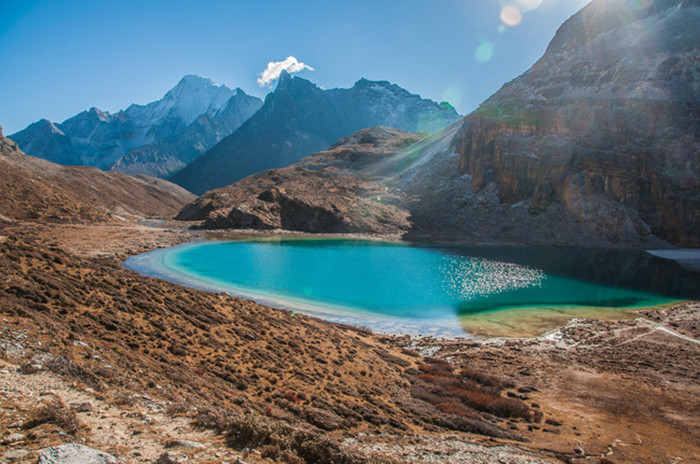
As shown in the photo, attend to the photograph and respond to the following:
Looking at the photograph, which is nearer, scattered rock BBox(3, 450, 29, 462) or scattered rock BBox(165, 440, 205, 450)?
scattered rock BBox(3, 450, 29, 462)

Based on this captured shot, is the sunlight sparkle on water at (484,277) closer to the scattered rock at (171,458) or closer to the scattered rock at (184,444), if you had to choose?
the scattered rock at (184,444)

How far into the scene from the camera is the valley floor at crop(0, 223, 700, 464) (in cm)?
602

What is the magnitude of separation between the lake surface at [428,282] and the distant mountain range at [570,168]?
16.5 metres

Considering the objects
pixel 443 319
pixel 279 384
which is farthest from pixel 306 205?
pixel 279 384

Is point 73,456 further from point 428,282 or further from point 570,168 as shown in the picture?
point 570,168

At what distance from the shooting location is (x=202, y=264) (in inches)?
1640

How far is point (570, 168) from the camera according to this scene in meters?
79.3

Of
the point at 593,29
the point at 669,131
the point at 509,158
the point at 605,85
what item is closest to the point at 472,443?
the point at 509,158

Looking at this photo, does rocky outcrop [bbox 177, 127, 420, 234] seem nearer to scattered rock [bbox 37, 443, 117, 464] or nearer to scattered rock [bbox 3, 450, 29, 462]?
scattered rock [bbox 37, 443, 117, 464]

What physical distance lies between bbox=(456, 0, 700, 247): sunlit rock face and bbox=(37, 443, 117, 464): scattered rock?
86625 millimetres

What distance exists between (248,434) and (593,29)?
123638 millimetres

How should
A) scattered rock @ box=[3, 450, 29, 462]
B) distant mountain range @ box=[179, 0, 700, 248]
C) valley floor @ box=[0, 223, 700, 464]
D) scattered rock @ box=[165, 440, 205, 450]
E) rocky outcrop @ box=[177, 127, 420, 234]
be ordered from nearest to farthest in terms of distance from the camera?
scattered rock @ box=[3, 450, 29, 462] → scattered rock @ box=[165, 440, 205, 450] → valley floor @ box=[0, 223, 700, 464] → distant mountain range @ box=[179, 0, 700, 248] → rocky outcrop @ box=[177, 127, 420, 234]

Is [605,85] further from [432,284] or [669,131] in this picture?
[432,284]

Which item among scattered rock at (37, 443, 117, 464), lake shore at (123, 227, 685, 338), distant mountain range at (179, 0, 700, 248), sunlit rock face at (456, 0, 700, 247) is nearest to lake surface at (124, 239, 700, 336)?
lake shore at (123, 227, 685, 338)
